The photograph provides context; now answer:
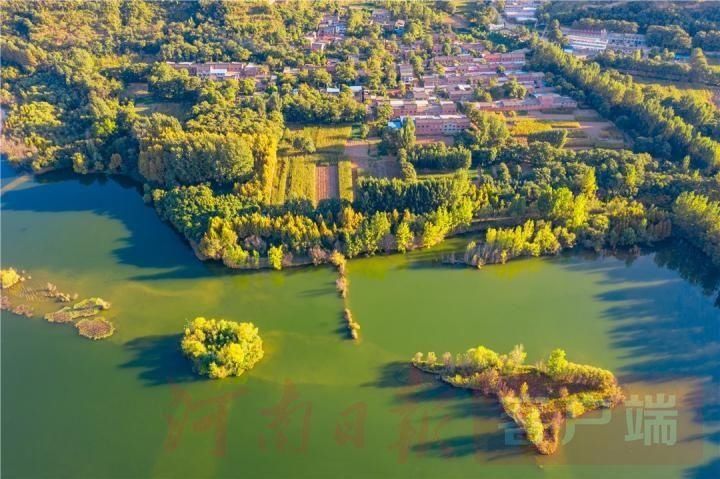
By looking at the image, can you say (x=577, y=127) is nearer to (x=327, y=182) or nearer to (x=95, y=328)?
(x=327, y=182)

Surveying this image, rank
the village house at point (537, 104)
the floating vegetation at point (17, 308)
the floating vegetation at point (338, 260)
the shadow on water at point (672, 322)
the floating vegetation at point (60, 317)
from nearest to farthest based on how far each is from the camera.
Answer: the shadow on water at point (672, 322) → the floating vegetation at point (60, 317) → the floating vegetation at point (17, 308) → the floating vegetation at point (338, 260) → the village house at point (537, 104)

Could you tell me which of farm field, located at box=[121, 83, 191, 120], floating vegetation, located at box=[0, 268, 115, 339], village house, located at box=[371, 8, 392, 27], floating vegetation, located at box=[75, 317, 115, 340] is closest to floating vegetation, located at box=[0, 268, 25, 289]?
floating vegetation, located at box=[0, 268, 115, 339]

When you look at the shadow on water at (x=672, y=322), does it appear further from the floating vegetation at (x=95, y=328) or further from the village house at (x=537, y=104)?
the floating vegetation at (x=95, y=328)

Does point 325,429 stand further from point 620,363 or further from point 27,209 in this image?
point 27,209

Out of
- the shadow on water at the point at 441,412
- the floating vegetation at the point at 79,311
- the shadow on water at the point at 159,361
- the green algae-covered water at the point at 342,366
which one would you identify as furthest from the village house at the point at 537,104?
the floating vegetation at the point at 79,311

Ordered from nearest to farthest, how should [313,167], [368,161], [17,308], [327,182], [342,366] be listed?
[342,366], [17,308], [327,182], [313,167], [368,161]

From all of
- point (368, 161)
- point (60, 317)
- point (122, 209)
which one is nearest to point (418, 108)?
point (368, 161)

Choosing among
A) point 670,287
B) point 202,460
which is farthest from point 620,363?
point 202,460
